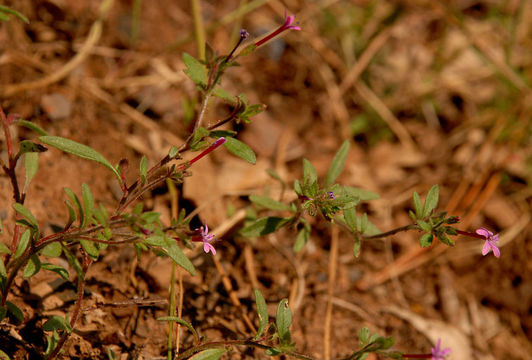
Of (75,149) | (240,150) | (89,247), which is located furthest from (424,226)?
(75,149)

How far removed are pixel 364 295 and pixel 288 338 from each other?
122 centimetres

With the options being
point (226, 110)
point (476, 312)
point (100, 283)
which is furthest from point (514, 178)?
point (100, 283)

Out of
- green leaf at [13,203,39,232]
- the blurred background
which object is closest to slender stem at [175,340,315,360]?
the blurred background

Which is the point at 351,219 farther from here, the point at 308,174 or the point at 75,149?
the point at 75,149

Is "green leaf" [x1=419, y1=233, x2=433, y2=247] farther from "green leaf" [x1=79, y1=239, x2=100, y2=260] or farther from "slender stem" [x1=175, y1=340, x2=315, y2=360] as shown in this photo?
"green leaf" [x1=79, y1=239, x2=100, y2=260]

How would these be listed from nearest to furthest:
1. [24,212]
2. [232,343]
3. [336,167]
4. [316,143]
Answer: [24,212]
[232,343]
[336,167]
[316,143]

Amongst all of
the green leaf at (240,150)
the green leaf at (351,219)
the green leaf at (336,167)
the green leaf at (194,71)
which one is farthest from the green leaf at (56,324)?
the green leaf at (336,167)

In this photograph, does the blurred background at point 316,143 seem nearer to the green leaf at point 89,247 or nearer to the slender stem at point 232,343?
the slender stem at point 232,343

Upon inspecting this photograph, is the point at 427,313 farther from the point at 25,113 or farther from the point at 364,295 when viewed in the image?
the point at 25,113

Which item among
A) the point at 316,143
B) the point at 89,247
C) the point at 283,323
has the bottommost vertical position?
the point at 283,323

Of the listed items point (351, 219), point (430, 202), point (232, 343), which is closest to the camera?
point (232, 343)

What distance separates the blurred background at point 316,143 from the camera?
2.49 metres

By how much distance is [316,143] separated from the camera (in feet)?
12.5

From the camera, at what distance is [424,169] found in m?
3.92
